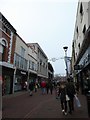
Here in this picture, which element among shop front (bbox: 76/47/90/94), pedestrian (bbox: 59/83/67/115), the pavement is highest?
shop front (bbox: 76/47/90/94)

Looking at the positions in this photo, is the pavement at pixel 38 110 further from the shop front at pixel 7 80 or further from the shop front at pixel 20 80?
the shop front at pixel 20 80

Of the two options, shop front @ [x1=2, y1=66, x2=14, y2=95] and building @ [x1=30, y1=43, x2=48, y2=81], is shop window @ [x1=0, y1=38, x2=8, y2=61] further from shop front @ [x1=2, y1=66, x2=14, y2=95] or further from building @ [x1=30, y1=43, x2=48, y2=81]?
building @ [x1=30, y1=43, x2=48, y2=81]

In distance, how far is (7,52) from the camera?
85.4ft

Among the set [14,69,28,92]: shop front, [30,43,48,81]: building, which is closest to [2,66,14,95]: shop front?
[14,69,28,92]: shop front

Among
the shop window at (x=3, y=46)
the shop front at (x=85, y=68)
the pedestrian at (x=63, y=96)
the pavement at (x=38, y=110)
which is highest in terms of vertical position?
the shop window at (x=3, y=46)

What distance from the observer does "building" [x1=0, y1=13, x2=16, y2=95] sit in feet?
78.8

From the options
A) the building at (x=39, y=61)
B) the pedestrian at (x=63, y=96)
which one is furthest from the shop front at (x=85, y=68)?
the building at (x=39, y=61)

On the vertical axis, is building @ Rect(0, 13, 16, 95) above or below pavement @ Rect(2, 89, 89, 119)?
above

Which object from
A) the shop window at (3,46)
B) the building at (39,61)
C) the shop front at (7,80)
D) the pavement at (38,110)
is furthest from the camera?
the building at (39,61)

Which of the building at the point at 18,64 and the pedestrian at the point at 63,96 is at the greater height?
the building at the point at 18,64

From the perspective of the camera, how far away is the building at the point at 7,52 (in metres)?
24.0

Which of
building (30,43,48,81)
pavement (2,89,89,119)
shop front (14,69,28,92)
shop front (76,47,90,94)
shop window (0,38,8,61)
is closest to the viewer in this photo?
pavement (2,89,89,119)

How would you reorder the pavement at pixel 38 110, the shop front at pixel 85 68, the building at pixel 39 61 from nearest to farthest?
the pavement at pixel 38 110
the shop front at pixel 85 68
the building at pixel 39 61

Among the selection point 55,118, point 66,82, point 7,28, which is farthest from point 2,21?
point 55,118
